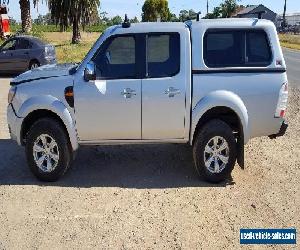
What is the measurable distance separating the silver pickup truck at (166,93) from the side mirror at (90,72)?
1 centimetres

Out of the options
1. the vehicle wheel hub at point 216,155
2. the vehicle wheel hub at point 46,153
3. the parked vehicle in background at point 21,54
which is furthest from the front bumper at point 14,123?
the parked vehicle in background at point 21,54

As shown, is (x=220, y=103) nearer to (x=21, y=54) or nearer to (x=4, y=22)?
(x=21, y=54)

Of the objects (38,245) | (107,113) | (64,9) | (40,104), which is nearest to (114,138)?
(107,113)

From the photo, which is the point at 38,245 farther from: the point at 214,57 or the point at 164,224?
the point at 214,57

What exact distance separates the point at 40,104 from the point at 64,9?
25821 mm

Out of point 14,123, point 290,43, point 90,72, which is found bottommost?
point 290,43

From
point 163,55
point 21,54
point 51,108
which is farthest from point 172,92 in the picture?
point 21,54

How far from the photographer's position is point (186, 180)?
5.80 meters

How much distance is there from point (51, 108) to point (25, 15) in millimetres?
20679

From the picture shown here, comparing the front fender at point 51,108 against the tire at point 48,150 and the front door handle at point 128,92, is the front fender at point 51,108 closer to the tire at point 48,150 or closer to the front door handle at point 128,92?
the tire at point 48,150

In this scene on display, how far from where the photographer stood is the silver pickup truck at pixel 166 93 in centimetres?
545

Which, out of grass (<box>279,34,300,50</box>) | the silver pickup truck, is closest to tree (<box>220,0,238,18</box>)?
grass (<box>279,34,300,50</box>)

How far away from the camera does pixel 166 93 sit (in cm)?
543

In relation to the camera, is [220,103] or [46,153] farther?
[46,153]
